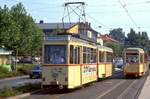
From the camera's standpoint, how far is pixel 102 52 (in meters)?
39.0

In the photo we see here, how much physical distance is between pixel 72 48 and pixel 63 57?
87 centimetres

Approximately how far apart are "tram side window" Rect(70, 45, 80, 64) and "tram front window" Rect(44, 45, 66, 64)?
1.83 feet

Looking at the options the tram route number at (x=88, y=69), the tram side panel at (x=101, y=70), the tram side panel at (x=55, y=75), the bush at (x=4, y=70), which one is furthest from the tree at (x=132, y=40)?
the tram side panel at (x=55, y=75)

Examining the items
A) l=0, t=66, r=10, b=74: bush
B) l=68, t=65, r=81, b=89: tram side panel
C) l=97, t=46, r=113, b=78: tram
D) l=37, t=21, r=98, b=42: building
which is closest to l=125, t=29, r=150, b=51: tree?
l=37, t=21, r=98, b=42: building

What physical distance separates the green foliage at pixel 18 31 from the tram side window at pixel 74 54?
2447cm

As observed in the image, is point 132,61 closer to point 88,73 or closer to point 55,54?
point 88,73

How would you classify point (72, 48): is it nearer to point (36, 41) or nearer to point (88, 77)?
point (88, 77)

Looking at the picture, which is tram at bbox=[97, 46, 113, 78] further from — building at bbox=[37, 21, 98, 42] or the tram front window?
the tram front window

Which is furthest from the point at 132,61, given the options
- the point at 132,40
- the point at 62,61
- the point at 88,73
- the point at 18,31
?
the point at 132,40

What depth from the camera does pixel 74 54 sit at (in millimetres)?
27422

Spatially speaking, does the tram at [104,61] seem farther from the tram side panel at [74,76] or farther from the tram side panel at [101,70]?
the tram side panel at [74,76]

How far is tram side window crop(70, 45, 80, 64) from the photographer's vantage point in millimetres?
27027

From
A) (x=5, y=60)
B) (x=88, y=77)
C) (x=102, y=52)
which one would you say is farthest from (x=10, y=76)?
(x=5, y=60)

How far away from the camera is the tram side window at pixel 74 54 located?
2703 centimetres
